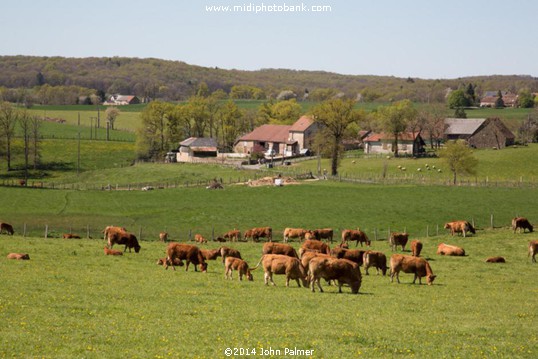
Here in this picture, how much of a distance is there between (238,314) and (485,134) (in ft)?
331

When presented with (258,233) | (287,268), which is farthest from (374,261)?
(258,233)

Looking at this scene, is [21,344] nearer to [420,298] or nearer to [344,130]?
[420,298]

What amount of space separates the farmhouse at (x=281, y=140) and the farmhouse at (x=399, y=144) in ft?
31.9

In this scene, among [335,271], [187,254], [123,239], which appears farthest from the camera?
[123,239]

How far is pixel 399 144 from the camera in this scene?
11425cm

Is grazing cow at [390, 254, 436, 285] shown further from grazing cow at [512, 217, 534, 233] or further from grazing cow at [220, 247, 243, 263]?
grazing cow at [512, 217, 534, 233]

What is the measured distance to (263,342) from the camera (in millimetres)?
17312

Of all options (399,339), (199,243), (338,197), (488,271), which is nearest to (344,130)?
(338,197)

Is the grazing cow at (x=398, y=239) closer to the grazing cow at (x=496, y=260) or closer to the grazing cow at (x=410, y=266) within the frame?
the grazing cow at (x=496, y=260)

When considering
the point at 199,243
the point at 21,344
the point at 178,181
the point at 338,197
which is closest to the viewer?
the point at 21,344

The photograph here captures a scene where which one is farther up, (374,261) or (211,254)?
(374,261)

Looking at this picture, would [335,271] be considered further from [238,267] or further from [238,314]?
[238,314]

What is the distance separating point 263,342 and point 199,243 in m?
23.9

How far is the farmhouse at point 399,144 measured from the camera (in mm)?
112000
